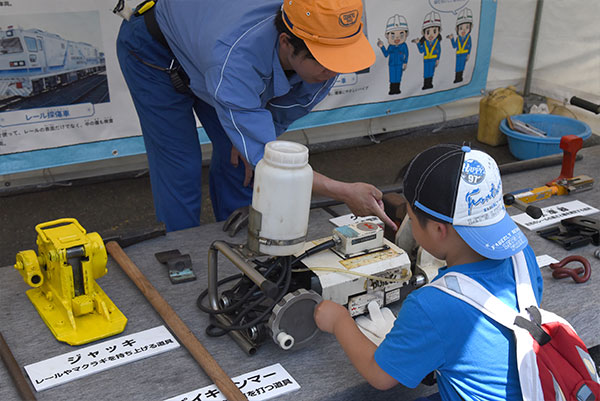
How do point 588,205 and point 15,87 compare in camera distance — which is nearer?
point 588,205

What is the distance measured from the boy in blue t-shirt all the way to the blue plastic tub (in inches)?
103

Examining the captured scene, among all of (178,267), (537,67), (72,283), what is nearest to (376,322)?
(178,267)

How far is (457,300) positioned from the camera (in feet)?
3.57

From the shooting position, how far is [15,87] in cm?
287

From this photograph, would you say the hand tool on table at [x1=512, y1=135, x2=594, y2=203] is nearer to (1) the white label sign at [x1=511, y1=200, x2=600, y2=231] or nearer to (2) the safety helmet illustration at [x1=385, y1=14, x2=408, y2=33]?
(1) the white label sign at [x1=511, y1=200, x2=600, y2=231]

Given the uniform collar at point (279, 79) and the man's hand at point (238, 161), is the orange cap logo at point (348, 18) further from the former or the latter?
the man's hand at point (238, 161)

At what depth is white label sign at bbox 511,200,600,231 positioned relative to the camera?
6.41 ft

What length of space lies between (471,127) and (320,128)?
1286mm

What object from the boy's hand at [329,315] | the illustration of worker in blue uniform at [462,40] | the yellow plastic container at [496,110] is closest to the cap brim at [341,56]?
the boy's hand at [329,315]

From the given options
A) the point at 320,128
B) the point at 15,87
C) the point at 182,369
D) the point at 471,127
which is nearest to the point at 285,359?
the point at 182,369

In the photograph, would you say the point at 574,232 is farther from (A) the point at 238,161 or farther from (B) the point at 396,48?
(B) the point at 396,48

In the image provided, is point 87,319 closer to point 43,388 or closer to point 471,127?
point 43,388

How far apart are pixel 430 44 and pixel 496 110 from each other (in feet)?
2.06

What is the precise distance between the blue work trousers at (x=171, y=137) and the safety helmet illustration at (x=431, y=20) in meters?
1.98
